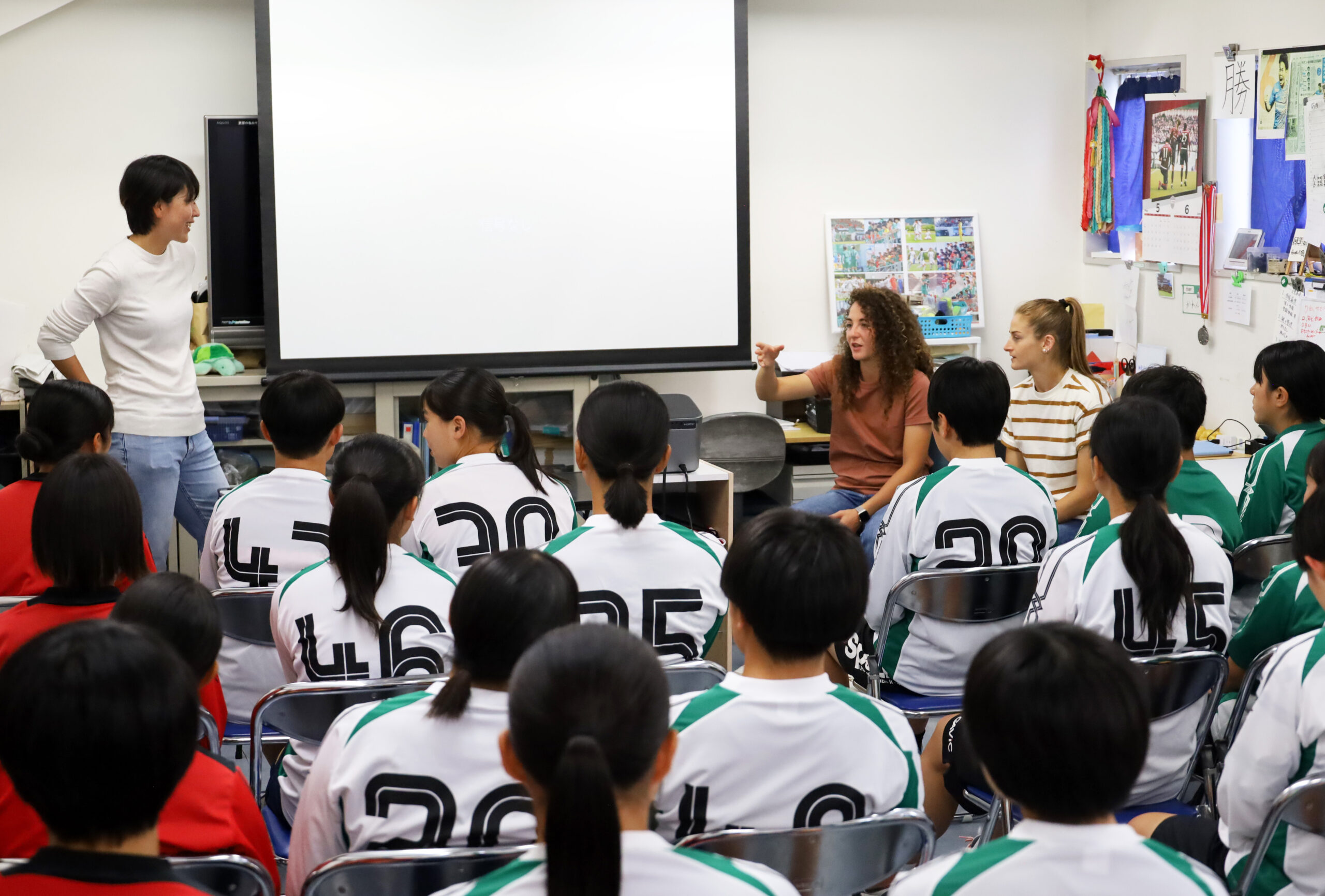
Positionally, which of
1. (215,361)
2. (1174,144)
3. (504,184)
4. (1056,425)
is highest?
(1174,144)

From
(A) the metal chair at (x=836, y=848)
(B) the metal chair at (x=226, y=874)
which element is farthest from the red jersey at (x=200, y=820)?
(A) the metal chair at (x=836, y=848)

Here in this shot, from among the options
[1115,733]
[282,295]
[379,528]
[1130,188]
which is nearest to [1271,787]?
[1115,733]

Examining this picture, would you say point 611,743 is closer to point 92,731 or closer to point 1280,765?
point 92,731

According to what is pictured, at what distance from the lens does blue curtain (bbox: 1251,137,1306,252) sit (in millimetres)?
4383

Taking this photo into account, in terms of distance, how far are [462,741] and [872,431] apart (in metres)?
2.47

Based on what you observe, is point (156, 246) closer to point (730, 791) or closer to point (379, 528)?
point (379, 528)

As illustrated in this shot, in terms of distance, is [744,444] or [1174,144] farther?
[1174,144]

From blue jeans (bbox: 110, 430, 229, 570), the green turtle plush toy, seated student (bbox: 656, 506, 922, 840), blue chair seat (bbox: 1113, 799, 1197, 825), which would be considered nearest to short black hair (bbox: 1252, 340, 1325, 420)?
blue chair seat (bbox: 1113, 799, 1197, 825)

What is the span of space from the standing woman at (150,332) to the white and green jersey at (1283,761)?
268cm

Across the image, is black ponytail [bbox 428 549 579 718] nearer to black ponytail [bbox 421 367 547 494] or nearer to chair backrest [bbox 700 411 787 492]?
black ponytail [bbox 421 367 547 494]

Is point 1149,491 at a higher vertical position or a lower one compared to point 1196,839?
higher

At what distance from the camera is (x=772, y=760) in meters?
1.47

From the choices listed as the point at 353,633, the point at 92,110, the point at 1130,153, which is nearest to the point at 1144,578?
the point at 353,633

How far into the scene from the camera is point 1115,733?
1.09 meters
